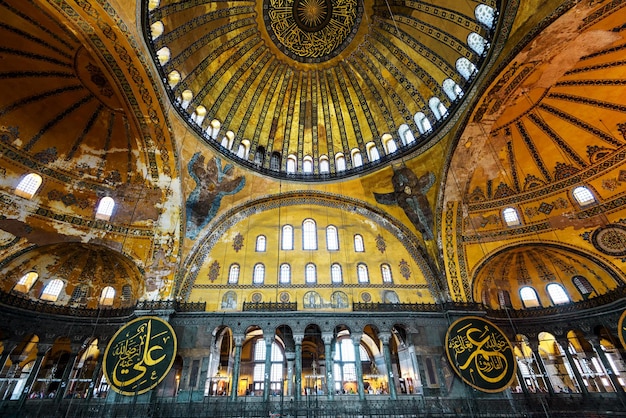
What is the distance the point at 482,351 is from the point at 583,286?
636 centimetres

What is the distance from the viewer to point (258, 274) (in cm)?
1377

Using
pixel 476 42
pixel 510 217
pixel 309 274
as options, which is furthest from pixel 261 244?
pixel 476 42

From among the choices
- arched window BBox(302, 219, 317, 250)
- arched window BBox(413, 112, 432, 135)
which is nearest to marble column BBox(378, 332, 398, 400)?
arched window BBox(302, 219, 317, 250)

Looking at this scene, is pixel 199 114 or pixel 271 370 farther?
pixel 271 370

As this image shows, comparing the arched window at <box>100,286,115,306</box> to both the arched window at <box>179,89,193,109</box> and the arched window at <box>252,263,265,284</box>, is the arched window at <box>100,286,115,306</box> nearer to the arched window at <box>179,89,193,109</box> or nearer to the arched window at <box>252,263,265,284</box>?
the arched window at <box>252,263,265,284</box>

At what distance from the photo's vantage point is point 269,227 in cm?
1499

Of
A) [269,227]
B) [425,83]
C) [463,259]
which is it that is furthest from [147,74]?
[463,259]

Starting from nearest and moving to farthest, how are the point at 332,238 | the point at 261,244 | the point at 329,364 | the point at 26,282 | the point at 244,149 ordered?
the point at 26,282
the point at 329,364
the point at 261,244
the point at 244,149
the point at 332,238

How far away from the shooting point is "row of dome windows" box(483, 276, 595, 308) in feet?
43.8

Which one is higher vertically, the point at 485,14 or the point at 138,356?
the point at 485,14

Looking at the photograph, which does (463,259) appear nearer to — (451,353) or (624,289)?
(451,353)

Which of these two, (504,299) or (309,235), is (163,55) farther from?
(504,299)

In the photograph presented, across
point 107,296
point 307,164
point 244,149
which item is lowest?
point 107,296

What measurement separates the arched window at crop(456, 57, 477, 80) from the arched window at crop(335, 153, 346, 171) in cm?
628
